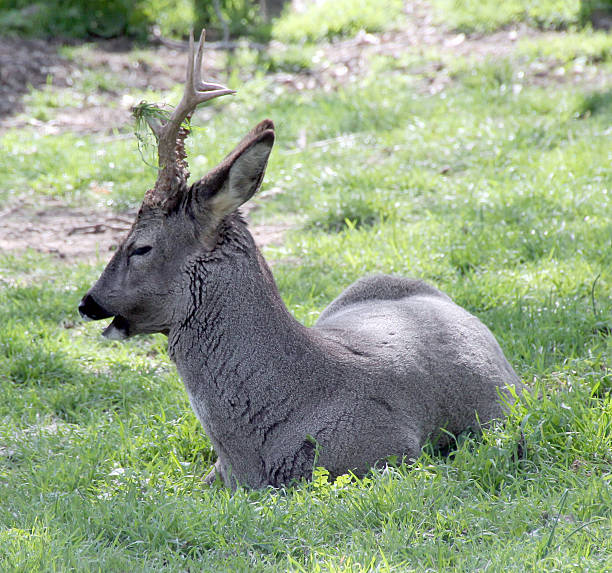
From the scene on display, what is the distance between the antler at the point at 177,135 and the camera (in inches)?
154

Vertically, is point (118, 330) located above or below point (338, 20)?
below

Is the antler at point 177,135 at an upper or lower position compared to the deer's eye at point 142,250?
upper

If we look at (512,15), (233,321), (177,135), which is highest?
(512,15)

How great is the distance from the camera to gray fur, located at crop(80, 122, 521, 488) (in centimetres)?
385

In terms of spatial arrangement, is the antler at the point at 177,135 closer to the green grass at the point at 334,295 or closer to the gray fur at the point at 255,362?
the gray fur at the point at 255,362

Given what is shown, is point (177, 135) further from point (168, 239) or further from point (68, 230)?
point (68, 230)

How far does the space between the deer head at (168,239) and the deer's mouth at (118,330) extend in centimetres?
2

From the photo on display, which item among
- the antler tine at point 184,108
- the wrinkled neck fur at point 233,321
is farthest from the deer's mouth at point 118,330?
the antler tine at point 184,108

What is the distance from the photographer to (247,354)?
3934mm

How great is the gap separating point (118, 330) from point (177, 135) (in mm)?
955

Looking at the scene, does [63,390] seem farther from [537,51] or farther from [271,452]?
[537,51]

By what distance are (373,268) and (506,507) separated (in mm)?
3247

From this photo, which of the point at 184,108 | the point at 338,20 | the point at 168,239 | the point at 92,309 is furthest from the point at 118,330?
the point at 338,20

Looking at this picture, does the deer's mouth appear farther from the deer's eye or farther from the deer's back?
the deer's back
